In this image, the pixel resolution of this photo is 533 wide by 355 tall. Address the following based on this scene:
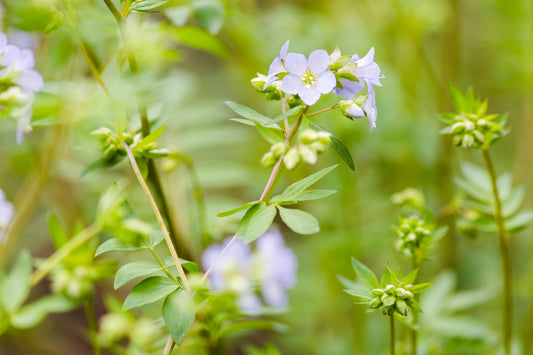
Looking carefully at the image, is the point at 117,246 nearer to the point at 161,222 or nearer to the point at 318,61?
the point at 161,222

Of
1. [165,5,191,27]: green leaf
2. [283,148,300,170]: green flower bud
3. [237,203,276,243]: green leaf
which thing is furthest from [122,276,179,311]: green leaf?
[165,5,191,27]: green leaf

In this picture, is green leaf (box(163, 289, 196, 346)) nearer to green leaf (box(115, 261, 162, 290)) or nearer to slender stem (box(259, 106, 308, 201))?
green leaf (box(115, 261, 162, 290))

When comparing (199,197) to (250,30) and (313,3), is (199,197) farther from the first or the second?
(313,3)

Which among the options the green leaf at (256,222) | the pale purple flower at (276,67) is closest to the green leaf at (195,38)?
the pale purple flower at (276,67)

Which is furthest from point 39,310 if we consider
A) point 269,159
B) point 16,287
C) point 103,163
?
point 269,159

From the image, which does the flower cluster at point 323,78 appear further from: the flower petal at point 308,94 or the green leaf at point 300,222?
the green leaf at point 300,222

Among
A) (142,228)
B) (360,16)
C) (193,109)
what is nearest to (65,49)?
(193,109)

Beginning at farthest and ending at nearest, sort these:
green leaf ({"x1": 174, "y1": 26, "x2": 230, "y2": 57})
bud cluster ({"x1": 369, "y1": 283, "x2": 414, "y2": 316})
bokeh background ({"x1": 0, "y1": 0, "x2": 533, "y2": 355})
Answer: bokeh background ({"x1": 0, "y1": 0, "x2": 533, "y2": 355}) → green leaf ({"x1": 174, "y1": 26, "x2": 230, "y2": 57}) → bud cluster ({"x1": 369, "y1": 283, "x2": 414, "y2": 316})
